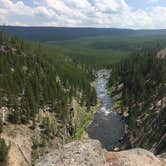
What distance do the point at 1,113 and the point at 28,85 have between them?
32.8 m

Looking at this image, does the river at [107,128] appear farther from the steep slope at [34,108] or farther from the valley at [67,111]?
the steep slope at [34,108]

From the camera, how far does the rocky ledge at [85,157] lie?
2650 cm

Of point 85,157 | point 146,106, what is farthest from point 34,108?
point 85,157

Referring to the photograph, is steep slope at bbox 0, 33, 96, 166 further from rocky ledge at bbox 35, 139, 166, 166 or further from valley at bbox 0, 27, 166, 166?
rocky ledge at bbox 35, 139, 166, 166

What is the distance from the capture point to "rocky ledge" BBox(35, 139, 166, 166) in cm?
2650

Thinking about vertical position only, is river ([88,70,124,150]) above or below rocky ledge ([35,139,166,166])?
below

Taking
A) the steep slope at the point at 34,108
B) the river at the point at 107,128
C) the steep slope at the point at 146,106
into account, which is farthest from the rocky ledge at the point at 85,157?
the river at the point at 107,128

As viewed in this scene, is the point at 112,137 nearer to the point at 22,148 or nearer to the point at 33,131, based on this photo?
the point at 33,131

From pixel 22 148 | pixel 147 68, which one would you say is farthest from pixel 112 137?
pixel 147 68

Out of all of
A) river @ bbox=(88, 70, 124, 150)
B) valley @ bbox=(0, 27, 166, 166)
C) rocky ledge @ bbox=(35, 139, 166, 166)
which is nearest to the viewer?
rocky ledge @ bbox=(35, 139, 166, 166)

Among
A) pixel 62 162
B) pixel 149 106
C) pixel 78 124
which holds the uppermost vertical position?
pixel 62 162

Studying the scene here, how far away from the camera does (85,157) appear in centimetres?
2711

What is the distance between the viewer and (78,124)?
5290 inches

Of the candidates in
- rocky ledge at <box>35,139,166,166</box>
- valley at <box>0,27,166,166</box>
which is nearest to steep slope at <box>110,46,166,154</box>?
valley at <box>0,27,166,166</box>
